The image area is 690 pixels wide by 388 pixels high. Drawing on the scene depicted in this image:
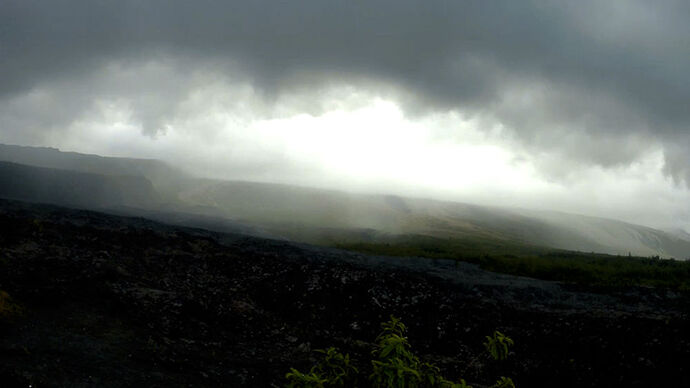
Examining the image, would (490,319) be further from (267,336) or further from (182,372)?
(182,372)

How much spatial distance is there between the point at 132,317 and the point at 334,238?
101m

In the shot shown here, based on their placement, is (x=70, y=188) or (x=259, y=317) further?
(x=70, y=188)

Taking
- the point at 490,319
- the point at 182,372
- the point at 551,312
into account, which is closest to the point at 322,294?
the point at 490,319

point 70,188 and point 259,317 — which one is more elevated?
point 259,317

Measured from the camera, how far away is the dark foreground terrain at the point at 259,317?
1700 centimetres

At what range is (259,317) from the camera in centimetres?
2395

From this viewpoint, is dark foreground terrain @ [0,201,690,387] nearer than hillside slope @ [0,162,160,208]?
Yes

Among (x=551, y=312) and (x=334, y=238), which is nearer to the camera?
(x=551, y=312)

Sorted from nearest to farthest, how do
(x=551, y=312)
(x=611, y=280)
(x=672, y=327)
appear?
(x=672, y=327), (x=551, y=312), (x=611, y=280)

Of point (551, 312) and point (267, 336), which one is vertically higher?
point (551, 312)

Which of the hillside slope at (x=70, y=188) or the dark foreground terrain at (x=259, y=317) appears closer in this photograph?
the dark foreground terrain at (x=259, y=317)

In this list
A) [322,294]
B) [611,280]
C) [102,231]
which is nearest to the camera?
[322,294]

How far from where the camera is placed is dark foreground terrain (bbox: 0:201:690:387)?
17000 mm

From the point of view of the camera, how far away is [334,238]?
397ft
